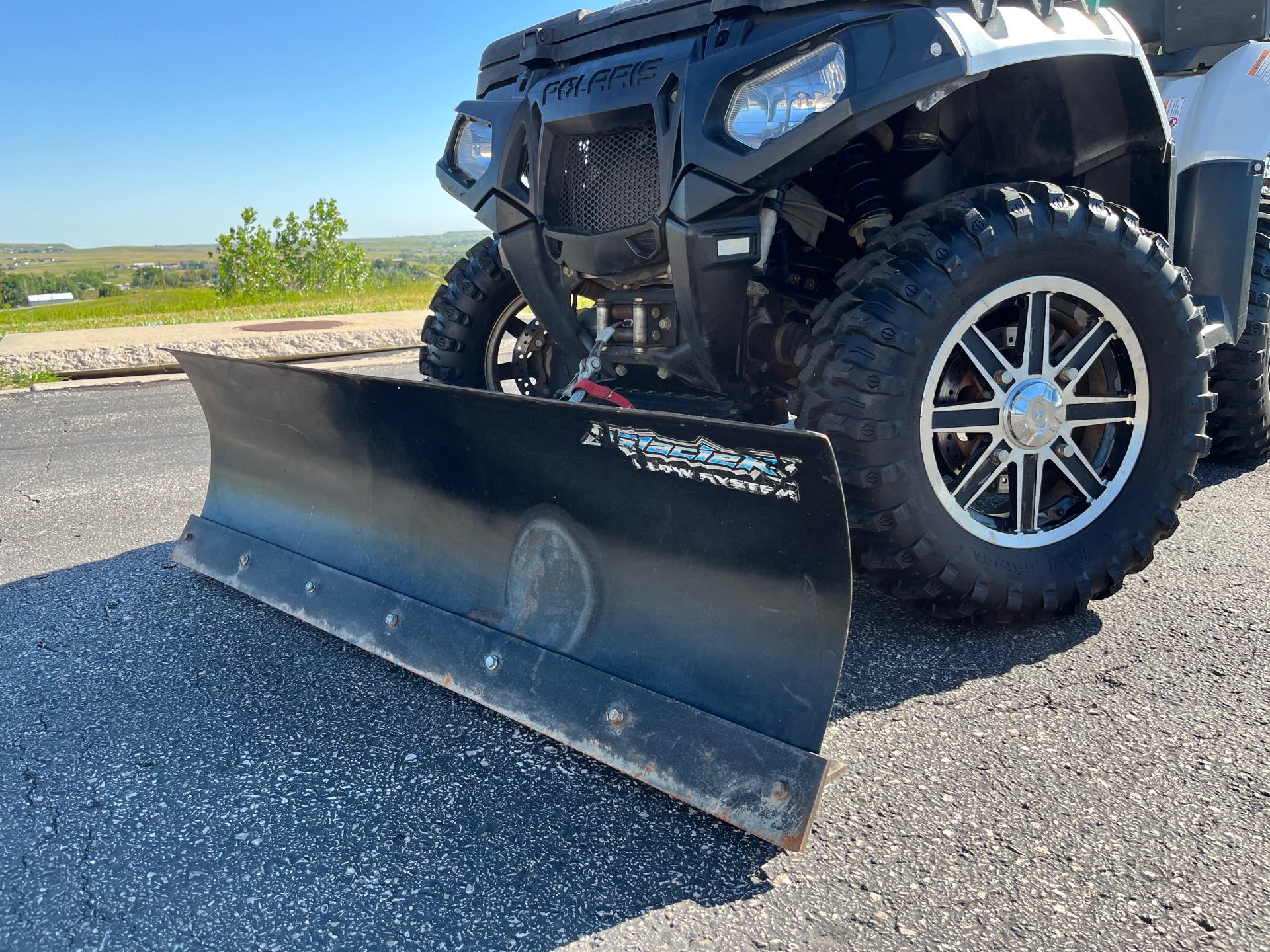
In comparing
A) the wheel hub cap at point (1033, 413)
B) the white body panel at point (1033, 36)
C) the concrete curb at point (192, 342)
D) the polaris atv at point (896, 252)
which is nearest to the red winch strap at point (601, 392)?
the polaris atv at point (896, 252)

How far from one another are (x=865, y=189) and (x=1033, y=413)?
0.93 meters

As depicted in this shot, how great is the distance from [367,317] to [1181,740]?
11.8 m

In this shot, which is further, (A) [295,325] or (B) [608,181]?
(A) [295,325]

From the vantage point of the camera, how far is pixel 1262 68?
13.7 feet

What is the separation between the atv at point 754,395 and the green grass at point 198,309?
10.5 metres

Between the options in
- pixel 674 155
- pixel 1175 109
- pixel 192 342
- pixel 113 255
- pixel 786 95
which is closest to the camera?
pixel 786 95

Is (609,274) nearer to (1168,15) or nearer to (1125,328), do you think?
(1125,328)

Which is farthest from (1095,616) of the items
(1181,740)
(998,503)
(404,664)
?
(404,664)

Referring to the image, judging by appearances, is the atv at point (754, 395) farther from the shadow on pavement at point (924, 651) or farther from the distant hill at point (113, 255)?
the distant hill at point (113, 255)

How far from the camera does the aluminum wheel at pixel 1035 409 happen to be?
8.86 ft

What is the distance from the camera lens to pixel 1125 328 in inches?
113

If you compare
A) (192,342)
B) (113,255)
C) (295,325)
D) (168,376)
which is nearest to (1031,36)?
(168,376)

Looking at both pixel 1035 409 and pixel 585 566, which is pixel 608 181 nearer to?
pixel 585 566

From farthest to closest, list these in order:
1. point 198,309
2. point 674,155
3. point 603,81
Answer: point 198,309 → point 603,81 → point 674,155
